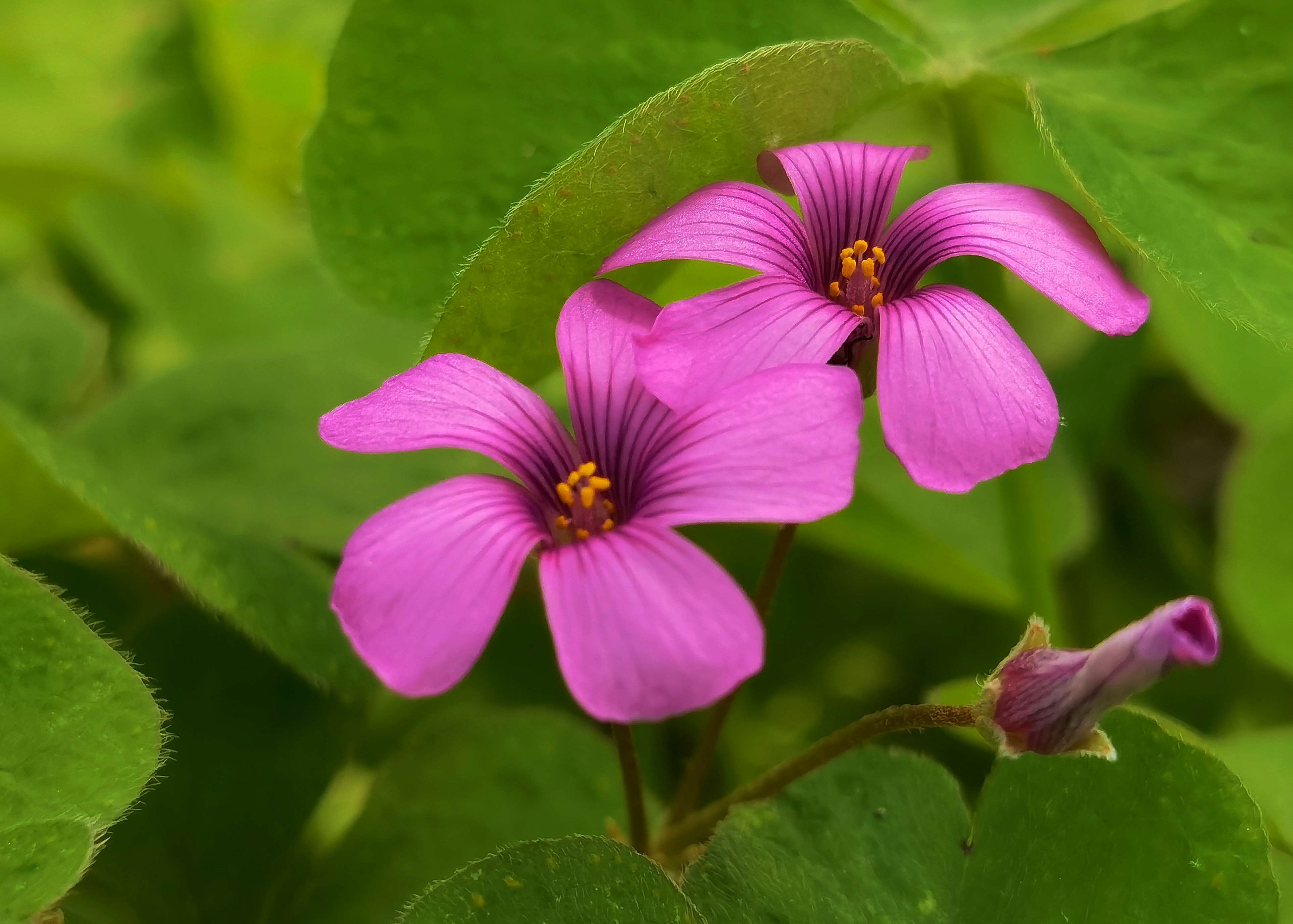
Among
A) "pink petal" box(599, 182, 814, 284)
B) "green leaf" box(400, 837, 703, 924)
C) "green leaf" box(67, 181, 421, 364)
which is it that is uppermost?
"pink petal" box(599, 182, 814, 284)

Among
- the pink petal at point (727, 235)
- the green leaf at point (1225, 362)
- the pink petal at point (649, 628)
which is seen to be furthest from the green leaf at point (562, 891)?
the green leaf at point (1225, 362)

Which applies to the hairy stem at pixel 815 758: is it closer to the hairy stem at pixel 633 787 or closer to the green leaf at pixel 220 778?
the hairy stem at pixel 633 787

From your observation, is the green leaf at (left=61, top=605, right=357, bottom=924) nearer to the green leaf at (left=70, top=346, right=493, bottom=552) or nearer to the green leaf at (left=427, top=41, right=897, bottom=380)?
the green leaf at (left=70, top=346, right=493, bottom=552)

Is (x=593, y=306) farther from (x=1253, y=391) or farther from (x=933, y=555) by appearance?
(x=1253, y=391)

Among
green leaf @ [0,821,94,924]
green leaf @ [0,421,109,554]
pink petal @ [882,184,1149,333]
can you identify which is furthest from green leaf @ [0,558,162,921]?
pink petal @ [882,184,1149,333]

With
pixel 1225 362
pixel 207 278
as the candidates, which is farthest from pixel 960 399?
pixel 207 278

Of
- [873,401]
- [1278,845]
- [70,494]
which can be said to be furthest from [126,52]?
[1278,845]
